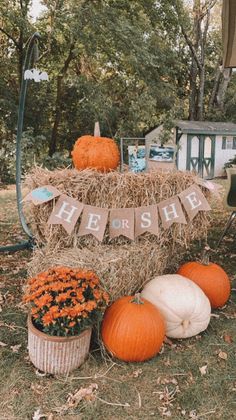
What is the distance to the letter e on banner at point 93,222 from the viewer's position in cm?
302

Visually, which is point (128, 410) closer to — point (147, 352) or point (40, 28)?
point (147, 352)

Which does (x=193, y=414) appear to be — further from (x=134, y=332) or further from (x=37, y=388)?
(x=37, y=388)

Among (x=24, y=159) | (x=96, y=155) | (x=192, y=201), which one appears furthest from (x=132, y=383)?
(x=24, y=159)

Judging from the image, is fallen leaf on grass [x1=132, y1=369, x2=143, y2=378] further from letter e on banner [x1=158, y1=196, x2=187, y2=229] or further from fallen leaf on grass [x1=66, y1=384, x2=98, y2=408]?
letter e on banner [x1=158, y1=196, x2=187, y2=229]

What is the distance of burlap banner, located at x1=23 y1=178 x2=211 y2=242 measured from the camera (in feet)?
9.77

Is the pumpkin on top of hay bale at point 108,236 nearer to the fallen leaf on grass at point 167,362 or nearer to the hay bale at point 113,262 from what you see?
the hay bale at point 113,262

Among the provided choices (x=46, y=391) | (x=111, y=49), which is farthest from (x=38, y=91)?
(x=46, y=391)

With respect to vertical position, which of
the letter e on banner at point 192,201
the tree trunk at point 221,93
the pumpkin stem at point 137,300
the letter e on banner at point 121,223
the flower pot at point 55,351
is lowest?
the flower pot at point 55,351

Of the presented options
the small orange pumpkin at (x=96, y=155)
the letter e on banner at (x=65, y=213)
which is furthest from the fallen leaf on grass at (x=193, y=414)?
the small orange pumpkin at (x=96, y=155)

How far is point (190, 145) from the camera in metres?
18.7

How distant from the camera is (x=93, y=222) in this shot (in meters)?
3.04

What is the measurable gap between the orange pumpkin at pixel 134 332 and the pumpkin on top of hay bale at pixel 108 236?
1.15 ft

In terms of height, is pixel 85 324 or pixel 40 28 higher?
pixel 40 28

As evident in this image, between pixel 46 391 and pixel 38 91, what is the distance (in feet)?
48.3
